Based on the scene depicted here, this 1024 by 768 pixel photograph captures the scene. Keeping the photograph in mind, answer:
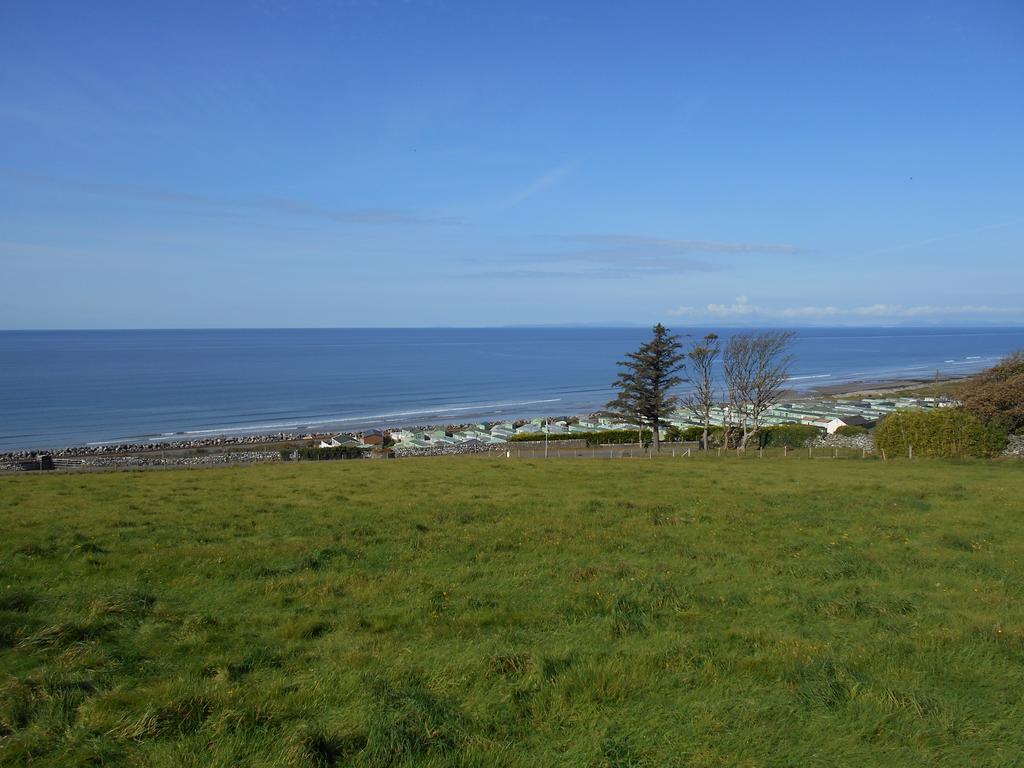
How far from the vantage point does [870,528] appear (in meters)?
14.1

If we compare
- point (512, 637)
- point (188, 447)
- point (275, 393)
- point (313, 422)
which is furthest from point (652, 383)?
point (275, 393)

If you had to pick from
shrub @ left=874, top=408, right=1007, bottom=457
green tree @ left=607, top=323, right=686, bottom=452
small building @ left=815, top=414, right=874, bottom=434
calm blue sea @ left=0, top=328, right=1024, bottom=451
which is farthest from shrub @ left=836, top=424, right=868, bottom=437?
calm blue sea @ left=0, top=328, right=1024, bottom=451

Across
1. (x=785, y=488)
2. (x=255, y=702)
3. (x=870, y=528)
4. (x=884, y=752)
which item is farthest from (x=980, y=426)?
(x=255, y=702)

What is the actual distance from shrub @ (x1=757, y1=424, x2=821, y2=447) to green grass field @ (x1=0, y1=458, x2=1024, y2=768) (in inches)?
1313

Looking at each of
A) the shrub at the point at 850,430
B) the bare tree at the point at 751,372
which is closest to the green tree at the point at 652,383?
the bare tree at the point at 751,372

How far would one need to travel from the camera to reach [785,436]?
4912cm

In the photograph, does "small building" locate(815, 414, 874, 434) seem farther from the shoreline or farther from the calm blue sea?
the calm blue sea

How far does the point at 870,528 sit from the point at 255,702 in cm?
1268

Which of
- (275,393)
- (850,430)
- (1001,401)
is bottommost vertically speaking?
(850,430)

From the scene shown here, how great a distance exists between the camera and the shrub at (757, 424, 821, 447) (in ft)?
159

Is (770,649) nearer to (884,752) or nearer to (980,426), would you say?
(884,752)

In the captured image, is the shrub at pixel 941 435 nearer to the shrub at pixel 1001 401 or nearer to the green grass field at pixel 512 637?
the shrub at pixel 1001 401

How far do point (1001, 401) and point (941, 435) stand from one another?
3270mm

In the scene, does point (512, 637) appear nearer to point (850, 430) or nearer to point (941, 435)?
point (941, 435)
